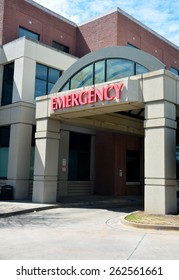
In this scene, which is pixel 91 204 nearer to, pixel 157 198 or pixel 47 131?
pixel 47 131

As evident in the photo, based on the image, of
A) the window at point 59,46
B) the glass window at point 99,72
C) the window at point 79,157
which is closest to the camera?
the glass window at point 99,72

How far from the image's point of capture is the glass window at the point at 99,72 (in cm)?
1614

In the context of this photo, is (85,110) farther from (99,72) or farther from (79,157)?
(79,157)

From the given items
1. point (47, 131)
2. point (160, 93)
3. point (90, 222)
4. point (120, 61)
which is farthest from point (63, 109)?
point (90, 222)

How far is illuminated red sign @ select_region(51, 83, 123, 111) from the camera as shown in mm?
14639

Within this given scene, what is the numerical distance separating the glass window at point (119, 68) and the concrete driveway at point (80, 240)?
6.50 metres

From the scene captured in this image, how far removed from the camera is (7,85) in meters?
22.5

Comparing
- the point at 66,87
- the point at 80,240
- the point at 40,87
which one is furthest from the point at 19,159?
the point at 80,240

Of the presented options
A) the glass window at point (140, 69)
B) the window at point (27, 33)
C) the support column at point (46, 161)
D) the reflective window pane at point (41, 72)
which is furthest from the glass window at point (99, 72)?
the window at point (27, 33)

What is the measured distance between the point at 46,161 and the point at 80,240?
957 cm

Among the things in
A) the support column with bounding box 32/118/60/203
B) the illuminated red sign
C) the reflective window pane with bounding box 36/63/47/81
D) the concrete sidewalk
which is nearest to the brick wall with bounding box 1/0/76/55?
the reflective window pane with bounding box 36/63/47/81

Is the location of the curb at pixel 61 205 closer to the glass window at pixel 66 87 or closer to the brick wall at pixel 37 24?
the glass window at pixel 66 87

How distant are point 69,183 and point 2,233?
13851mm

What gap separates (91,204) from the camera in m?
19.1
